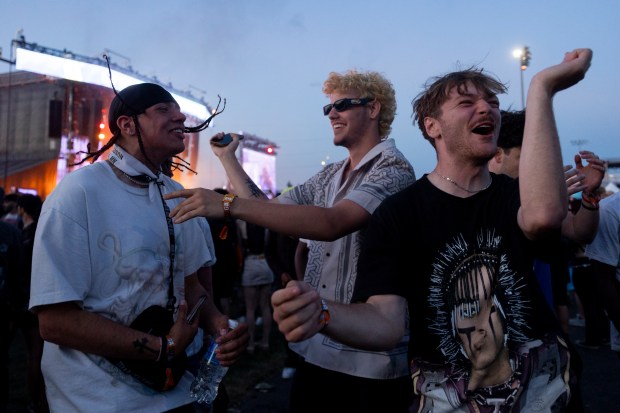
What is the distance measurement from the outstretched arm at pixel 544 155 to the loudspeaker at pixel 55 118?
23197 mm

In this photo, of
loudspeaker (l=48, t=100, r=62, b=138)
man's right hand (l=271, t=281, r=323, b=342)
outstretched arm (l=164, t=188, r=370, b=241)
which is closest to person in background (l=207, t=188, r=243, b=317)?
outstretched arm (l=164, t=188, r=370, b=241)

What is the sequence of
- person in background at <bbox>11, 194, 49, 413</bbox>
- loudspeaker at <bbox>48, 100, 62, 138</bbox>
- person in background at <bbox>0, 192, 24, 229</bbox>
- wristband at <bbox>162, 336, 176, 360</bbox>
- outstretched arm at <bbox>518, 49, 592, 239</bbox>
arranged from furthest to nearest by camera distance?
loudspeaker at <bbox>48, 100, 62, 138</bbox> < person in background at <bbox>0, 192, 24, 229</bbox> < person in background at <bbox>11, 194, 49, 413</bbox> < wristband at <bbox>162, 336, 176, 360</bbox> < outstretched arm at <bbox>518, 49, 592, 239</bbox>

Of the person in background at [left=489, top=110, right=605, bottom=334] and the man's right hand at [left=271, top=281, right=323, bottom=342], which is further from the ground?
the person in background at [left=489, top=110, right=605, bottom=334]

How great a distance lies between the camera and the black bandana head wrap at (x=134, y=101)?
238 cm

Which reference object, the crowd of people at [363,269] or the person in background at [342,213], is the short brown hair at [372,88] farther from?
the crowd of people at [363,269]

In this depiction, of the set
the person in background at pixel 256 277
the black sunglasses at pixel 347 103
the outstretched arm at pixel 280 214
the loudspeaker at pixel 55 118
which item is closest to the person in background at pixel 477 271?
the outstretched arm at pixel 280 214

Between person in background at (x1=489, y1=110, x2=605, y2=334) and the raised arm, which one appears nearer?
person in background at (x1=489, y1=110, x2=605, y2=334)

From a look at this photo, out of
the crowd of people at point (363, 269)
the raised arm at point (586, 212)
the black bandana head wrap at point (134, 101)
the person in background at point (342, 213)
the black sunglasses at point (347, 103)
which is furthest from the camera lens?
the black sunglasses at point (347, 103)

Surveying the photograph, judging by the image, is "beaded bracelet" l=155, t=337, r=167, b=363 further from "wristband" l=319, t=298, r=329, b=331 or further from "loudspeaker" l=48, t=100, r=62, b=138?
"loudspeaker" l=48, t=100, r=62, b=138

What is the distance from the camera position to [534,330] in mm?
1731

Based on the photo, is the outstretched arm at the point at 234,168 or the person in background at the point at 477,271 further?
the outstretched arm at the point at 234,168

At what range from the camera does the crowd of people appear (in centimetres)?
164

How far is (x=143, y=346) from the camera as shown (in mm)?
1943

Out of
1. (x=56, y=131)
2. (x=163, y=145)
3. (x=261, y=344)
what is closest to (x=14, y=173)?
(x=56, y=131)
